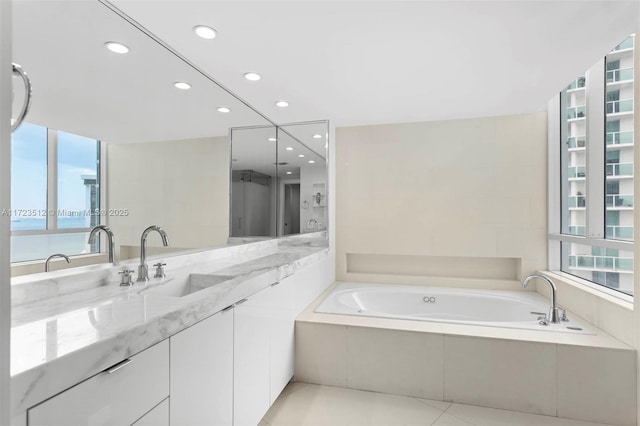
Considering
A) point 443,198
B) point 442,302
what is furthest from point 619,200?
point 442,302

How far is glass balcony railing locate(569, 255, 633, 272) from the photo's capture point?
7.17ft

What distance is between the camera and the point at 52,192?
1.28m

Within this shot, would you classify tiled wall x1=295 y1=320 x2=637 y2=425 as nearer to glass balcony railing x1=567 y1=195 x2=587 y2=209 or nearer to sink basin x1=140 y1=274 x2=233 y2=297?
sink basin x1=140 y1=274 x2=233 y2=297

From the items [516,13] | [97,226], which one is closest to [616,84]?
[516,13]

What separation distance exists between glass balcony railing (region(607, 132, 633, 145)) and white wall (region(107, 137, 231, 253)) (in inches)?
106

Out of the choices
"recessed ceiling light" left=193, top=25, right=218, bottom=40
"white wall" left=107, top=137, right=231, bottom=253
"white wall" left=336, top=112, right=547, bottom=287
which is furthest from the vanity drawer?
"white wall" left=336, top=112, right=547, bottom=287

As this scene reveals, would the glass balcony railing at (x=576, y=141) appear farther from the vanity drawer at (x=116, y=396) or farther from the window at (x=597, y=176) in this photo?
the vanity drawer at (x=116, y=396)

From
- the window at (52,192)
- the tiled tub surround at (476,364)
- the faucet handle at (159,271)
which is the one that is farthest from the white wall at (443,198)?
the window at (52,192)

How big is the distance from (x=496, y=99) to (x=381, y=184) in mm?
1316

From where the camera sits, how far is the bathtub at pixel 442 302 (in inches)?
114

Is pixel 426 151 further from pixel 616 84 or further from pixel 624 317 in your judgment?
pixel 624 317

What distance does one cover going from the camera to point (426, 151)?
11.6ft

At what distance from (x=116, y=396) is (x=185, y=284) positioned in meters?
0.91

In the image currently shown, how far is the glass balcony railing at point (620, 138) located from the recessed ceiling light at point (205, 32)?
2589 millimetres
